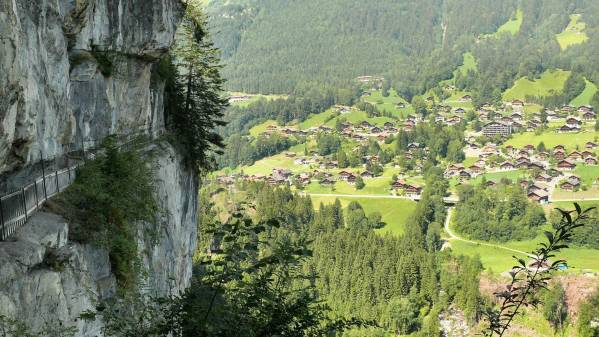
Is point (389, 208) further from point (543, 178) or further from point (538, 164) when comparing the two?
point (538, 164)

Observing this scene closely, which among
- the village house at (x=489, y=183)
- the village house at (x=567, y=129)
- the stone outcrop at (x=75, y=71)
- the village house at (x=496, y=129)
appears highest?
the stone outcrop at (x=75, y=71)

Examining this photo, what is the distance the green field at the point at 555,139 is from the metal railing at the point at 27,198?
487 feet

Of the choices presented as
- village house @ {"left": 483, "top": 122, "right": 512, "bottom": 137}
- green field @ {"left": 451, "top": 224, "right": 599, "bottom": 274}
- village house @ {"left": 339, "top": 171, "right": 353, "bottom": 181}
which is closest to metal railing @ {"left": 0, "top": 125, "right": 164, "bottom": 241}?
green field @ {"left": 451, "top": 224, "right": 599, "bottom": 274}

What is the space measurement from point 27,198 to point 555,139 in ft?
522

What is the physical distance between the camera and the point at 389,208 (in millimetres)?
113750

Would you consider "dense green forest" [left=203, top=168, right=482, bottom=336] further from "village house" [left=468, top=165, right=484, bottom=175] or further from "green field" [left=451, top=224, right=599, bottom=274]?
"village house" [left=468, top=165, right=484, bottom=175]

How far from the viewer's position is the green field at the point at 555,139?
148 metres

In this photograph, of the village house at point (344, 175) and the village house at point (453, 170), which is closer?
the village house at point (344, 175)

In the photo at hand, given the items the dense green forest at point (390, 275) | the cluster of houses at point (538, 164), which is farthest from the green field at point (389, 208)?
the cluster of houses at point (538, 164)

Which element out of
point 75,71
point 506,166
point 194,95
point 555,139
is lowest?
point 506,166

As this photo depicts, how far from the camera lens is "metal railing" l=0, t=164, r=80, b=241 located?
11820mm

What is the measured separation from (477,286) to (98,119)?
59.2m

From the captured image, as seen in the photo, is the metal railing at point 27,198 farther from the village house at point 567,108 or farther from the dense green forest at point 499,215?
the village house at point 567,108

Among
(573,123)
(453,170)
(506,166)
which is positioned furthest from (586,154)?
(573,123)
